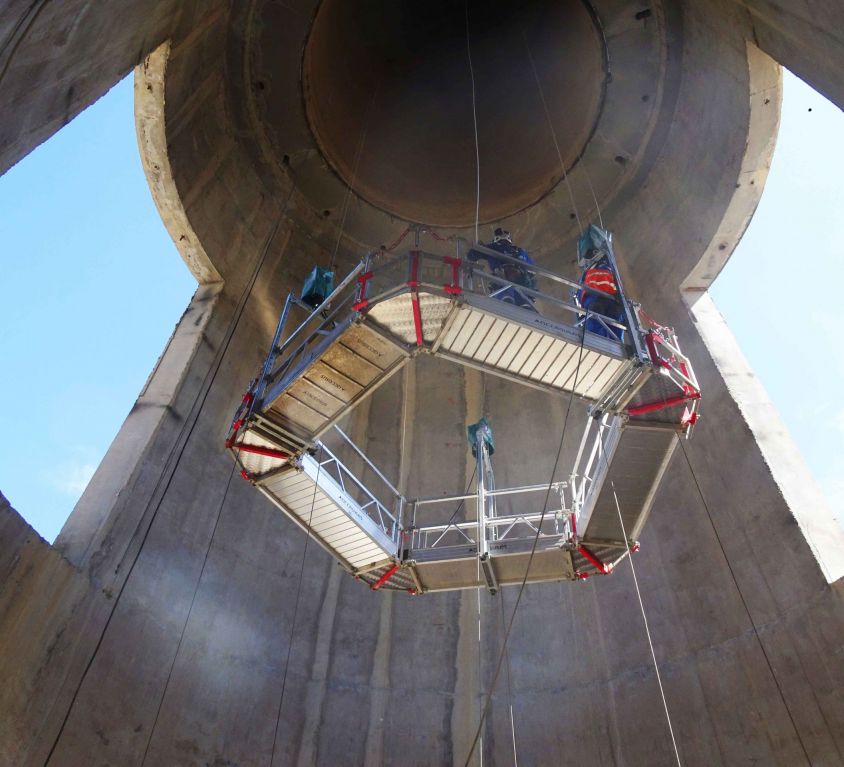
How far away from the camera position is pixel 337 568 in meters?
11.0

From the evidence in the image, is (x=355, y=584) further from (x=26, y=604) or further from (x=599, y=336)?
(x=599, y=336)

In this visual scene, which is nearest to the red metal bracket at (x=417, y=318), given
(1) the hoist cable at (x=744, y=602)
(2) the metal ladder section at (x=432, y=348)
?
(2) the metal ladder section at (x=432, y=348)

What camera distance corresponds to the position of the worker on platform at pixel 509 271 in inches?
291

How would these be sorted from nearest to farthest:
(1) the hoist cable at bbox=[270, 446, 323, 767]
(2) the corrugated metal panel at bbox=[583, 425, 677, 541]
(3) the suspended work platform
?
(3) the suspended work platform → (2) the corrugated metal panel at bbox=[583, 425, 677, 541] → (1) the hoist cable at bbox=[270, 446, 323, 767]

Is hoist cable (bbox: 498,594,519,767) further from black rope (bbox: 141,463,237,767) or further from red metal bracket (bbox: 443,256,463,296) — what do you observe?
red metal bracket (bbox: 443,256,463,296)

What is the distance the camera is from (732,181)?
10.8 metres

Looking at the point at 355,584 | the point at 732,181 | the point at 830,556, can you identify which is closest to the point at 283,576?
the point at 355,584

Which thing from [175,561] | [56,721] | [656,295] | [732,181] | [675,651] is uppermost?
[732,181]

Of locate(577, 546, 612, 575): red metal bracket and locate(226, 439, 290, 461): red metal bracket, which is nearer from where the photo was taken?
locate(226, 439, 290, 461): red metal bracket

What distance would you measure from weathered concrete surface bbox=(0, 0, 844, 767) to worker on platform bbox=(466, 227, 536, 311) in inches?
136

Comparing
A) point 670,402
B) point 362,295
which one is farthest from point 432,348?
point 670,402

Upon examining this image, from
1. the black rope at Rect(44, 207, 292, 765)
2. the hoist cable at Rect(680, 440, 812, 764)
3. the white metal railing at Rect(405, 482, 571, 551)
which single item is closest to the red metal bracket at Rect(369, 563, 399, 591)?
the white metal railing at Rect(405, 482, 571, 551)

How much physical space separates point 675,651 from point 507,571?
111 inches

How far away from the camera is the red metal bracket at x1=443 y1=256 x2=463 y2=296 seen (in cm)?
616
